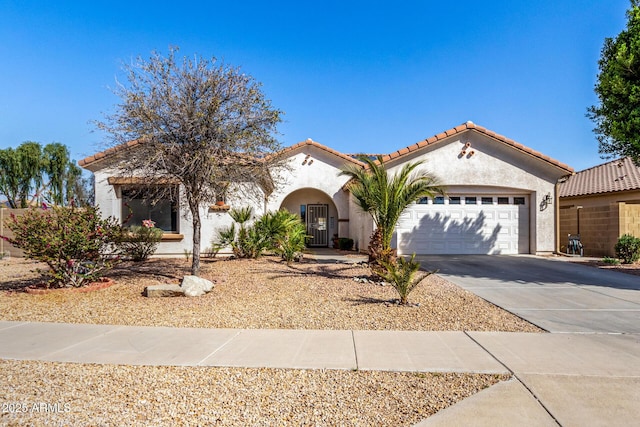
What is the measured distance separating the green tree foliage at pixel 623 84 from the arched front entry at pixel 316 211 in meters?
12.8

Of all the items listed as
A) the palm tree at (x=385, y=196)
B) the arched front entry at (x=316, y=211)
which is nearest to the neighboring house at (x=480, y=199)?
the arched front entry at (x=316, y=211)

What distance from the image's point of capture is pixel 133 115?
340 inches

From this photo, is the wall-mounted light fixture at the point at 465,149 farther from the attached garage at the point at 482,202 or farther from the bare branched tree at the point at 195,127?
the bare branched tree at the point at 195,127

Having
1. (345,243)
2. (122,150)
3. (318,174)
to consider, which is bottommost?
(345,243)

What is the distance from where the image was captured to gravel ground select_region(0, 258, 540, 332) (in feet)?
20.5

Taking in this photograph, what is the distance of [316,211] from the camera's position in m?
21.3

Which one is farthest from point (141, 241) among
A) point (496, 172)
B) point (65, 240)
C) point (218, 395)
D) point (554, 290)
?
point (496, 172)

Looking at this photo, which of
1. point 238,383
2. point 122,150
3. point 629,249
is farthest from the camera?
point 629,249

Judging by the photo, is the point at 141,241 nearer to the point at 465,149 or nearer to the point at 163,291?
the point at 163,291

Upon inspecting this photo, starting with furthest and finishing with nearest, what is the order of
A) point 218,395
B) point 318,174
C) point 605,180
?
point 605,180, point 318,174, point 218,395

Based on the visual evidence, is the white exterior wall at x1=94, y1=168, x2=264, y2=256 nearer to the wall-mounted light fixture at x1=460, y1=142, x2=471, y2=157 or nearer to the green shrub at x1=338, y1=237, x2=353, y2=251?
the green shrub at x1=338, y1=237, x2=353, y2=251

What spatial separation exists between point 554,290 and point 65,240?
35.1ft

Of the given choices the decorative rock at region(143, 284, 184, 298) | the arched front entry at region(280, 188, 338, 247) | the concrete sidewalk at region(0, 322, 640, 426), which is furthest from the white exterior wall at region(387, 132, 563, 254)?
the concrete sidewalk at region(0, 322, 640, 426)

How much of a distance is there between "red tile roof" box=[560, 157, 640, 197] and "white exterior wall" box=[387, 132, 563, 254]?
13.9 feet
